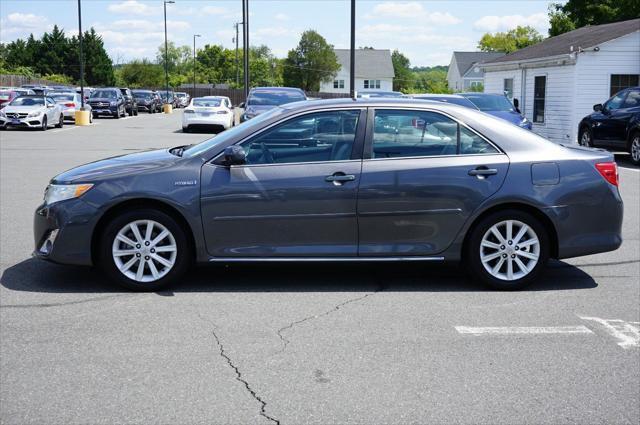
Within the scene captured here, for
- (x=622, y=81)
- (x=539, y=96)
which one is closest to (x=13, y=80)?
(x=539, y=96)

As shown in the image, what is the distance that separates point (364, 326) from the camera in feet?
19.1

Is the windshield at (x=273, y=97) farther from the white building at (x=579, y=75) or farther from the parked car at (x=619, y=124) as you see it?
the parked car at (x=619, y=124)

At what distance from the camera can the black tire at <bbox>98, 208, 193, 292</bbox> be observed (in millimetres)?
6613

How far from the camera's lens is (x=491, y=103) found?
22344mm

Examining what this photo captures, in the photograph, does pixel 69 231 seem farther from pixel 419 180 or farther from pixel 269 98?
pixel 269 98

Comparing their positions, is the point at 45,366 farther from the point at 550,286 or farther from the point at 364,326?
the point at 550,286

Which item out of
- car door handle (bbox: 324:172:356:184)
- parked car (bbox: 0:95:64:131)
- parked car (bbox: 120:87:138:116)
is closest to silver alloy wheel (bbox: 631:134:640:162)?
car door handle (bbox: 324:172:356:184)

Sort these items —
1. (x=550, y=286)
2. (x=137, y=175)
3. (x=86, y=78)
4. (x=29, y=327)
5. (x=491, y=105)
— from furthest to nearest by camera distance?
1. (x=86, y=78)
2. (x=491, y=105)
3. (x=550, y=286)
4. (x=137, y=175)
5. (x=29, y=327)

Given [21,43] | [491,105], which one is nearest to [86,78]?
[21,43]

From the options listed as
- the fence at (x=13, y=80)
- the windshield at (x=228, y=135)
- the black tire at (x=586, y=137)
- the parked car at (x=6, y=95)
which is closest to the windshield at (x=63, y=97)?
the parked car at (x=6, y=95)

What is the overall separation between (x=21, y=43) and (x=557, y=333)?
104929 mm

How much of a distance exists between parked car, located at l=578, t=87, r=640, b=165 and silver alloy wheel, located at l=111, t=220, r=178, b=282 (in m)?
14.9

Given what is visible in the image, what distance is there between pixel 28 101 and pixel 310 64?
82.2 m

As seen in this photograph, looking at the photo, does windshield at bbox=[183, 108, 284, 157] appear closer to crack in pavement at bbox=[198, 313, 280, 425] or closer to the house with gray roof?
crack in pavement at bbox=[198, 313, 280, 425]
